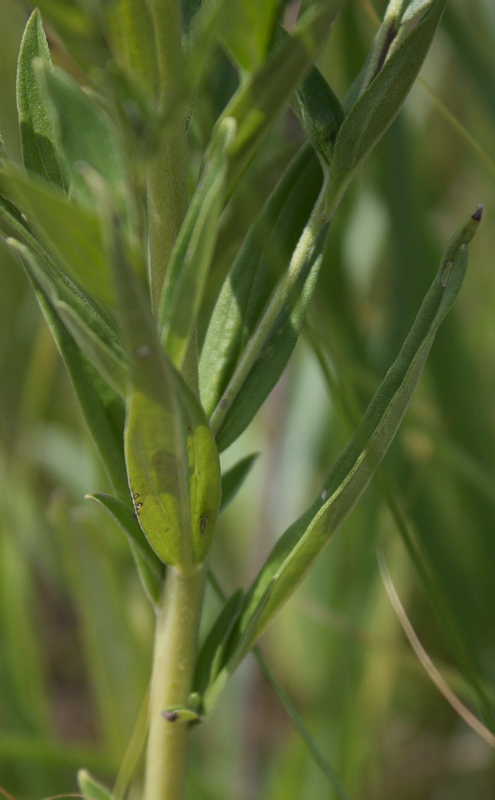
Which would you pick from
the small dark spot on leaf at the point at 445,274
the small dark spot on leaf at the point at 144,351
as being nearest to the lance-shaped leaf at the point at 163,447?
the small dark spot on leaf at the point at 144,351

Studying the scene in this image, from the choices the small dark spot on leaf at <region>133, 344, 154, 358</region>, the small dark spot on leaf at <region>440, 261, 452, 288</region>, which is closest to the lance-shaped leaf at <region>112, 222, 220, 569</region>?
the small dark spot on leaf at <region>133, 344, 154, 358</region>

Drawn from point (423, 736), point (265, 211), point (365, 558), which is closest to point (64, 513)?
point (365, 558)

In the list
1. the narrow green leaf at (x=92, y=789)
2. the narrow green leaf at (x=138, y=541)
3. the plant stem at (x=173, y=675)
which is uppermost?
the narrow green leaf at (x=138, y=541)

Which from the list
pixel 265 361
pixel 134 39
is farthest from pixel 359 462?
pixel 134 39

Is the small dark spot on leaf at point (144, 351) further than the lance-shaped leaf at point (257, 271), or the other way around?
the lance-shaped leaf at point (257, 271)

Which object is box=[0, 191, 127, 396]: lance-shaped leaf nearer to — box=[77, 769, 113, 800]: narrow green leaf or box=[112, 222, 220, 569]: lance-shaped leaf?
box=[112, 222, 220, 569]: lance-shaped leaf

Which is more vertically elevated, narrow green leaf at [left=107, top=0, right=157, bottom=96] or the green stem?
narrow green leaf at [left=107, top=0, right=157, bottom=96]

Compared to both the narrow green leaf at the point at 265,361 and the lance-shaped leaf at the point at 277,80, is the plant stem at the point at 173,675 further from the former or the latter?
the lance-shaped leaf at the point at 277,80

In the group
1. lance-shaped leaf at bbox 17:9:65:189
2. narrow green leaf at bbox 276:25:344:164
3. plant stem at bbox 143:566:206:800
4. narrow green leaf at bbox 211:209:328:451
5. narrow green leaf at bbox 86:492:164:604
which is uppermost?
lance-shaped leaf at bbox 17:9:65:189
